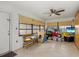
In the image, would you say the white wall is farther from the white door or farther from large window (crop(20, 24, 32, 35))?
large window (crop(20, 24, 32, 35))

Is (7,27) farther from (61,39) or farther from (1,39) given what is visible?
(61,39)

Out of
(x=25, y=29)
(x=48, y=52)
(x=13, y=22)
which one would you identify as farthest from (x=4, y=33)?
(x=25, y=29)

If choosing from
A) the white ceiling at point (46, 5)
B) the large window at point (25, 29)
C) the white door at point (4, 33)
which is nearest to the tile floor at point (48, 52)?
the white door at point (4, 33)

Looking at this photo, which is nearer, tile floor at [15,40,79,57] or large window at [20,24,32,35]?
tile floor at [15,40,79,57]

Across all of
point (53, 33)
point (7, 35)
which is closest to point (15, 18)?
point (7, 35)

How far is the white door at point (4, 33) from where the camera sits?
14.8ft

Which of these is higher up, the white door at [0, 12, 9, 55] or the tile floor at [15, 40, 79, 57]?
the white door at [0, 12, 9, 55]

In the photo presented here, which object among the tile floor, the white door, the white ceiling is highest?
the white ceiling

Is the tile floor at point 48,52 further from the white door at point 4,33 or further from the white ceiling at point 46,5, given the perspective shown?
the white ceiling at point 46,5

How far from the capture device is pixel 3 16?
4.62m

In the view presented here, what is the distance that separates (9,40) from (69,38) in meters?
5.55

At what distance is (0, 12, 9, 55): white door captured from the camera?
452 centimetres

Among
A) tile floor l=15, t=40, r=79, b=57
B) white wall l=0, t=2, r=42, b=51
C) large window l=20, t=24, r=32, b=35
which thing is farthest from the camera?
large window l=20, t=24, r=32, b=35

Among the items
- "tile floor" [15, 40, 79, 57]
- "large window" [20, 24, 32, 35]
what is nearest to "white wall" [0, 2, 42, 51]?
"tile floor" [15, 40, 79, 57]
